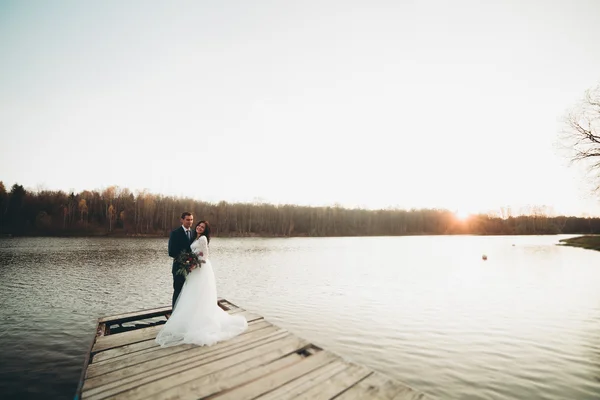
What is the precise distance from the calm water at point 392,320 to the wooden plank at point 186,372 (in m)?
3.53

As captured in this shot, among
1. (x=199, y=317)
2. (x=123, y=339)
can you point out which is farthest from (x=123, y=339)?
(x=199, y=317)

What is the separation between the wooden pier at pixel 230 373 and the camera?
13.7ft

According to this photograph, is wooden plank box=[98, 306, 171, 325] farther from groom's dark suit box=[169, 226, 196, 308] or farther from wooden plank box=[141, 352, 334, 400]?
wooden plank box=[141, 352, 334, 400]

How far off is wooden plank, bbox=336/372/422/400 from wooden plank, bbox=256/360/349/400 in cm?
48

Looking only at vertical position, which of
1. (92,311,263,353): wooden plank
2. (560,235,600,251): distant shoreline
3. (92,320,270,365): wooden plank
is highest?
(92,320,270,365): wooden plank

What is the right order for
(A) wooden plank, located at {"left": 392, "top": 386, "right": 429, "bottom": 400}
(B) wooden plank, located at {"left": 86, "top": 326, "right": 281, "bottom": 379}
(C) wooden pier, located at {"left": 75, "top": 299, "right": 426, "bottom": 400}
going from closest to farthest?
(A) wooden plank, located at {"left": 392, "top": 386, "right": 429, "bottom": 400}
(C) wooden pier, located at {"left": 75, "top": 299, "right": 426, "bottom": 400}
(B) wooden plank, located at {"left": 86, "top": 326, "right": 281, "bottom": 379}

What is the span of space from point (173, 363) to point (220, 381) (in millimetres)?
1200

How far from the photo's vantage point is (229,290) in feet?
58.0

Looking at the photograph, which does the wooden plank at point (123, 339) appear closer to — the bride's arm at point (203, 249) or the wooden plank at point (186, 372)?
the wooden plank at point (186, 372)

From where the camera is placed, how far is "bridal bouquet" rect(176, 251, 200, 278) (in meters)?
6.67

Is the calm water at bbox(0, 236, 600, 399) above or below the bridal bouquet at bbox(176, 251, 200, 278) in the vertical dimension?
below

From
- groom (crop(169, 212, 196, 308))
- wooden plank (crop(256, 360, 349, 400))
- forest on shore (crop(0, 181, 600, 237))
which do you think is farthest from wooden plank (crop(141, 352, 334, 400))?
forest on shore (crop(0, 181, 600, 237))

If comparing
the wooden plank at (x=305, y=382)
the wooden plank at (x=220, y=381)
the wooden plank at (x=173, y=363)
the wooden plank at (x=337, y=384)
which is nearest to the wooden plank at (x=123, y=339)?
the wooden plank at (x=173, y=363)

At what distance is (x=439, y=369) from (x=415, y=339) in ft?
7.33
